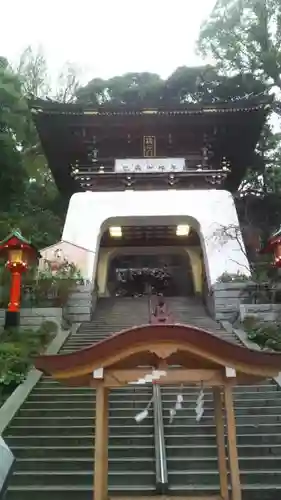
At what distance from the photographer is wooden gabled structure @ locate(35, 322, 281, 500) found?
430 centimetres

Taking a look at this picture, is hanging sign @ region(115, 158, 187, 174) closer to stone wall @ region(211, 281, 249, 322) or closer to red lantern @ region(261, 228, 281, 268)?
stone wall @ region(211, 281, 249, 322)

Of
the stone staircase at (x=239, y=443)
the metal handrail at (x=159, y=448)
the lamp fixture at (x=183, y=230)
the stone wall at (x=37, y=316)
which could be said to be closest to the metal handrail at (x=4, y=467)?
the metal handrail at (x=159, y=448)

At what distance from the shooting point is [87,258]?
16188mm

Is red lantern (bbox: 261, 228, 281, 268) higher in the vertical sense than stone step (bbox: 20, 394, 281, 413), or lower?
higher

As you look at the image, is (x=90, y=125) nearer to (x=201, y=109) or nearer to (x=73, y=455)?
(x=201, y=109)

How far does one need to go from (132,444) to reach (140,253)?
1615cm

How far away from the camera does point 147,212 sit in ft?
58.3

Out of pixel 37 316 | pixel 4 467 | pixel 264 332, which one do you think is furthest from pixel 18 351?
pixel 4 467

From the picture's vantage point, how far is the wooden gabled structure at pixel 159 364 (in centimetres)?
430

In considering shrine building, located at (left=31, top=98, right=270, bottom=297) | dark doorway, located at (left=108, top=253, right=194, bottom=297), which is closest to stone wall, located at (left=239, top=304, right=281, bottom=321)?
shrine building, located at (left=31, top=98, right=270, bottom=297)

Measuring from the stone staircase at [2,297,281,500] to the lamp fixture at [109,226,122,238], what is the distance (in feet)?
39.4

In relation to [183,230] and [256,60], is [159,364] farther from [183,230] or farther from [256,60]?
[256,60]

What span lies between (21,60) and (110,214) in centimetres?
2008

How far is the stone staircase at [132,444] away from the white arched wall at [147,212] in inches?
352
